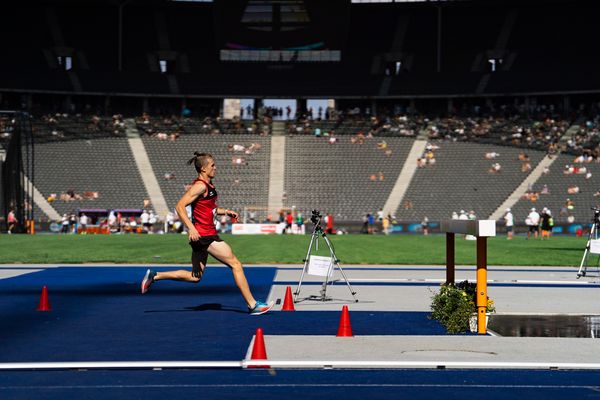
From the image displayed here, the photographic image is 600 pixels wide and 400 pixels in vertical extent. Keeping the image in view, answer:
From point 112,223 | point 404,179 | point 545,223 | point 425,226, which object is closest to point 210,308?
point 545,223

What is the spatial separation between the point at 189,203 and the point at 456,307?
3.47 m

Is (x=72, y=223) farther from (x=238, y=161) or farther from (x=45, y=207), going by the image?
(x=238, y=161)

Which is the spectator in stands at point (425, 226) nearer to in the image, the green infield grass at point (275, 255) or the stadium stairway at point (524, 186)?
the stadium stairway at point (524, 186)

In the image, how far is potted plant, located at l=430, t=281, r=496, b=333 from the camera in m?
10.5

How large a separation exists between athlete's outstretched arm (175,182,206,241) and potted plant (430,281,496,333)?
3105mm

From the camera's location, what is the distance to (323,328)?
10.8 m

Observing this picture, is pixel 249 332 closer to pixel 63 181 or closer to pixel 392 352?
pixel 392 352

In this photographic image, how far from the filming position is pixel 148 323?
444 inches

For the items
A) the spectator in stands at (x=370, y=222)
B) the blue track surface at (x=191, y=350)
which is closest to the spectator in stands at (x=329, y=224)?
the spectator in stands at (x=370, y=222)

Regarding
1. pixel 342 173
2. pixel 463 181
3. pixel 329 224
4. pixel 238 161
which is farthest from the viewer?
pixel 238 161

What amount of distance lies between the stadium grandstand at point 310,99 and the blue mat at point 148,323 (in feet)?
134

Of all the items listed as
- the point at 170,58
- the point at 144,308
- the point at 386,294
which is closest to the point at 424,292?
the point at 386,294

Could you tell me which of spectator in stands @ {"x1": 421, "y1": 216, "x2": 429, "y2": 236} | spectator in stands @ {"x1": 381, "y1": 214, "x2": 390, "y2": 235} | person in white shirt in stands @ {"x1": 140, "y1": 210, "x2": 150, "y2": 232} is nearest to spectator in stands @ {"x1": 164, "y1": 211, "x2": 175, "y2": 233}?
person in white shirt in stands @ {"x1": 140, "y1": 210, "x2": 150, "y2": 232}

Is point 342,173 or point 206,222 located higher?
point 342,173
